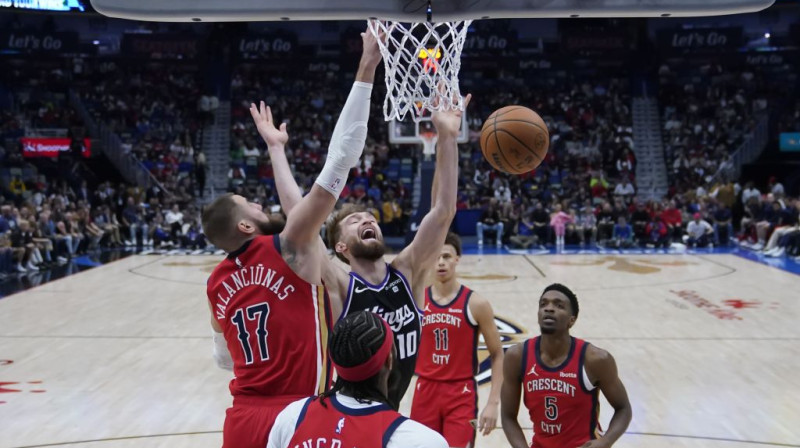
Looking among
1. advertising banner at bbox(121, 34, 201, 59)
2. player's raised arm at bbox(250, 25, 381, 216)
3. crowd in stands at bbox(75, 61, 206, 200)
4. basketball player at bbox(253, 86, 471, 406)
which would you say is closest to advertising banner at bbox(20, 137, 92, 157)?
crowd in stands at bbox(75, 61, 206, 200)

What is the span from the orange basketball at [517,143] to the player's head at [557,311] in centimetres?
96

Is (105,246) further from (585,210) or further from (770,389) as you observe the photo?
(770,389)

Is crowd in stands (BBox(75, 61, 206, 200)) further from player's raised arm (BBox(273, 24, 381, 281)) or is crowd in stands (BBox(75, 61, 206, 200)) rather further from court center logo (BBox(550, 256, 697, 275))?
player's raised arm (BBox(273, 24, 381, 281))

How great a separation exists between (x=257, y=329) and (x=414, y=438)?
1.12 m

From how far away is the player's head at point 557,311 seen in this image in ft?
12.8

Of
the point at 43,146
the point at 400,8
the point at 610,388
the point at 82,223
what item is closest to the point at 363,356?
the point at 610,388

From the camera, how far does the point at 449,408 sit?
472 centimetres

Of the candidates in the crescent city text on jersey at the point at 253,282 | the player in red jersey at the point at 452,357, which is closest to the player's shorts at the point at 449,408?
the player in red jersey at the point at 452,357

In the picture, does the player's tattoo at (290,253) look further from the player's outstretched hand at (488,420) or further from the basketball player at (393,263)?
the player's outstretched hand at (488,420)

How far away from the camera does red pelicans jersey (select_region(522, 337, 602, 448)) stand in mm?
3834

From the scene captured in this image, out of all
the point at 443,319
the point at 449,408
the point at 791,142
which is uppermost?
the point at 791,142

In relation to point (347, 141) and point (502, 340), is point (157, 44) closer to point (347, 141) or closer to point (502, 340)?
point (502, 340)

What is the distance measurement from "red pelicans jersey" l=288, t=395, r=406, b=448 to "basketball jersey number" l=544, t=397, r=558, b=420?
1.74m

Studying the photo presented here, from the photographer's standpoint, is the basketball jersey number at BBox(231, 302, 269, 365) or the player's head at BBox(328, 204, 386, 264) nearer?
the basketball jersey number at BBox(231, 302, 269, 365)
